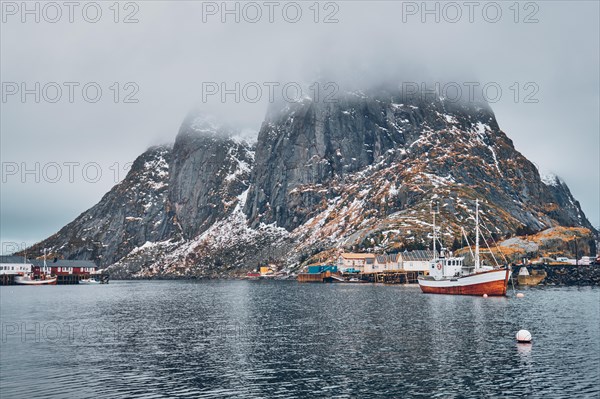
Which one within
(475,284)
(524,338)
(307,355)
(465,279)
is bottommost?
A: (307,355)

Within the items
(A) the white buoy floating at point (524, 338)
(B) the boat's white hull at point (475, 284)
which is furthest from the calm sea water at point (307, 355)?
(B) the boat's white hull at point (475, 284)

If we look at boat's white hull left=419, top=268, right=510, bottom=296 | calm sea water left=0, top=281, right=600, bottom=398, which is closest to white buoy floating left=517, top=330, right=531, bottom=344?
calm sea water left=0, top=281, right=600, bottom=398

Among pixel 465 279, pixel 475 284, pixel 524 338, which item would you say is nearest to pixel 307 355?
pixel 524 338

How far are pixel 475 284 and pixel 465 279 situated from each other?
3.51m

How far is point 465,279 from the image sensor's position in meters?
137

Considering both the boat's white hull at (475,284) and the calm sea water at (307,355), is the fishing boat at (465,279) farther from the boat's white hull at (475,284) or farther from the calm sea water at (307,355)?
the calm sea water at (307,355)

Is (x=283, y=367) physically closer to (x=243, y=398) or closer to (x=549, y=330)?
(x=243, y=398)

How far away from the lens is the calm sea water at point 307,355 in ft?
137

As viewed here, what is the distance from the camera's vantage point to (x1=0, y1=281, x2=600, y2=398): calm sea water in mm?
41625

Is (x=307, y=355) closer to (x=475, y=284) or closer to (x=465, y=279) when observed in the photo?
(x=475, y=284)

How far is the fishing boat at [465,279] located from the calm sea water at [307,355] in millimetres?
32595

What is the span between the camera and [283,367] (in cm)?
4981

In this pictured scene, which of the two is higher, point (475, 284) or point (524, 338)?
point (475, 284)

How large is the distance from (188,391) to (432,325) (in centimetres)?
4491
